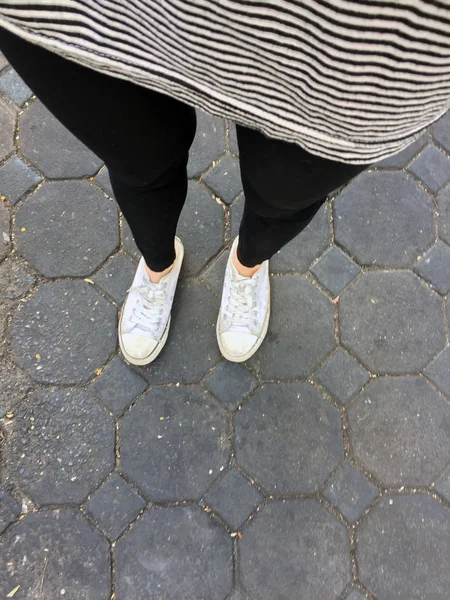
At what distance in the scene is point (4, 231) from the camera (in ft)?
5.35

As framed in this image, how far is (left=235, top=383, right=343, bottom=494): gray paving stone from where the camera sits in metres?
1.45

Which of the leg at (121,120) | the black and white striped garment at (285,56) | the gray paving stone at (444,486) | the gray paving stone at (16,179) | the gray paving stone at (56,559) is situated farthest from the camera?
the gray paving stone at (16,179)

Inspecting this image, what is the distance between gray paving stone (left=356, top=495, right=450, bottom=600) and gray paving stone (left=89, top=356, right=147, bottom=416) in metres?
0.81

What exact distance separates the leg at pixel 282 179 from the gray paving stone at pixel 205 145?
73cm

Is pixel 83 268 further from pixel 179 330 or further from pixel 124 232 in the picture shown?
pixel 179 330

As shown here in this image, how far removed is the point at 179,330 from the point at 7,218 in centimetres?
73

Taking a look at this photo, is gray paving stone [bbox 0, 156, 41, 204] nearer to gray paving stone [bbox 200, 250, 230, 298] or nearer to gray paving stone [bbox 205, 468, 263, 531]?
gray paving stone [bbox 200, 250, 230, 298]

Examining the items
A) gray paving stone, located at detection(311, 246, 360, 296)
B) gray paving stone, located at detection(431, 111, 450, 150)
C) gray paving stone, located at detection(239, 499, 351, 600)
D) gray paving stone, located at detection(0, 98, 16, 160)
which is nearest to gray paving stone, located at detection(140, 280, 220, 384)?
gray paving stone, located at detection(311, 246, 360, 296)

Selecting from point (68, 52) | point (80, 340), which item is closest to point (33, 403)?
point (80, 340)

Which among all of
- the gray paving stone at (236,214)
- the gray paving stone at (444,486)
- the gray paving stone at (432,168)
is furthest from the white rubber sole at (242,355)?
the gray paving stone at (432,168)

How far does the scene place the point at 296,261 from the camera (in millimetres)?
1646

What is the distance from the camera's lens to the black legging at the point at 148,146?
0.67m

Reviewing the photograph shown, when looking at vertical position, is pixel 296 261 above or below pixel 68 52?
below

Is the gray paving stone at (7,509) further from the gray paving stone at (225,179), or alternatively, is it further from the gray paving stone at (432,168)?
the gray paving stone at (432,168)
